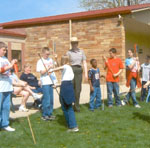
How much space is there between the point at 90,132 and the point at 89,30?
11229 millimetres

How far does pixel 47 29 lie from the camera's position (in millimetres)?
17719

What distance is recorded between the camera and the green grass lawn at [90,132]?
4.91m

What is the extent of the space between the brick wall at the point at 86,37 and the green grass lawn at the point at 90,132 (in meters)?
8.52

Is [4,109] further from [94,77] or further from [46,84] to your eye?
[94,77]

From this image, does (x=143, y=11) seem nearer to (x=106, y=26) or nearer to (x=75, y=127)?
(x=106, y=26)

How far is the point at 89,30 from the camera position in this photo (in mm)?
16250

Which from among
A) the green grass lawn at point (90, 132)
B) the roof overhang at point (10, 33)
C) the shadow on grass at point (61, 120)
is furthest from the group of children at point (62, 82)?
the roof overhang at point (10, 33)

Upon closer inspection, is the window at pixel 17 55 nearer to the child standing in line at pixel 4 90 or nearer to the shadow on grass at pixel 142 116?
the shadow on grass at pixel 142 116

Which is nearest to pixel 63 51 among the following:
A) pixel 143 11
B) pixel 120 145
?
pixel 143 11

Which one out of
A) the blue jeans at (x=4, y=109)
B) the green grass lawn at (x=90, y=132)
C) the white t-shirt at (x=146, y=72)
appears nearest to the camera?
the green grass lawn at (x=90, y=132)

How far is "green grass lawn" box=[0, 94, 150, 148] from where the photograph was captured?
4.91 metres

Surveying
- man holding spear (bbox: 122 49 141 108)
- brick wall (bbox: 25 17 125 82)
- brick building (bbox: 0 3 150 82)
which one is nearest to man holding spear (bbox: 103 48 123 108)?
man holding spear (bbox: 122 49 141 108)

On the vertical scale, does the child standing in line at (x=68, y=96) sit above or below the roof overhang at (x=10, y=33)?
below

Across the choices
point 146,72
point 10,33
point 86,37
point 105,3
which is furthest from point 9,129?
point 105,3
